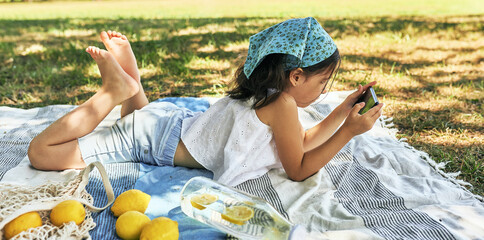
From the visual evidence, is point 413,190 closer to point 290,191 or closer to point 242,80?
point 290,191

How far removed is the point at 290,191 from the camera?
1946mm

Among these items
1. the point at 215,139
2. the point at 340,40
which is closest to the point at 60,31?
the point at 340,40

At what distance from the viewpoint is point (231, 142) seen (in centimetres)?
199

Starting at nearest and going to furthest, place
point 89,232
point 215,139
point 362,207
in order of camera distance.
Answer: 1. point 89,232
2. point 362,207
3. point 215,139

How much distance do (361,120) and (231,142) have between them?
0.61 meters

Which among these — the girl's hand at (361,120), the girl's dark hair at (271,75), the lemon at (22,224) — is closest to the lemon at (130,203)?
the lemon at (22,224)

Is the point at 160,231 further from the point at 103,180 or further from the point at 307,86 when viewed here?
the point at 307,86

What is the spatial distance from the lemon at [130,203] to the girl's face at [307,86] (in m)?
0.83

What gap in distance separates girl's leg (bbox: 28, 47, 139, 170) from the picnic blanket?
0.26 feet

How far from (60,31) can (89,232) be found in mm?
5829

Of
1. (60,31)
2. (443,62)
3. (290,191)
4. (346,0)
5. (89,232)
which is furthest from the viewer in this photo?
(346,0)

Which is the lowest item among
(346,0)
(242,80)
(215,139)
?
(346,0)

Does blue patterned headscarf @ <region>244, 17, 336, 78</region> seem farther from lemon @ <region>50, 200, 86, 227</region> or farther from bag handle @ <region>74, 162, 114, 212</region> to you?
lemon @ <region>50, 200, 86, 227</region>

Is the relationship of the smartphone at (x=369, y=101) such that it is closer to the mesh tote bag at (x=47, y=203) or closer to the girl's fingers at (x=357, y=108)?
the girl's fingers at (x=357, y=108)
